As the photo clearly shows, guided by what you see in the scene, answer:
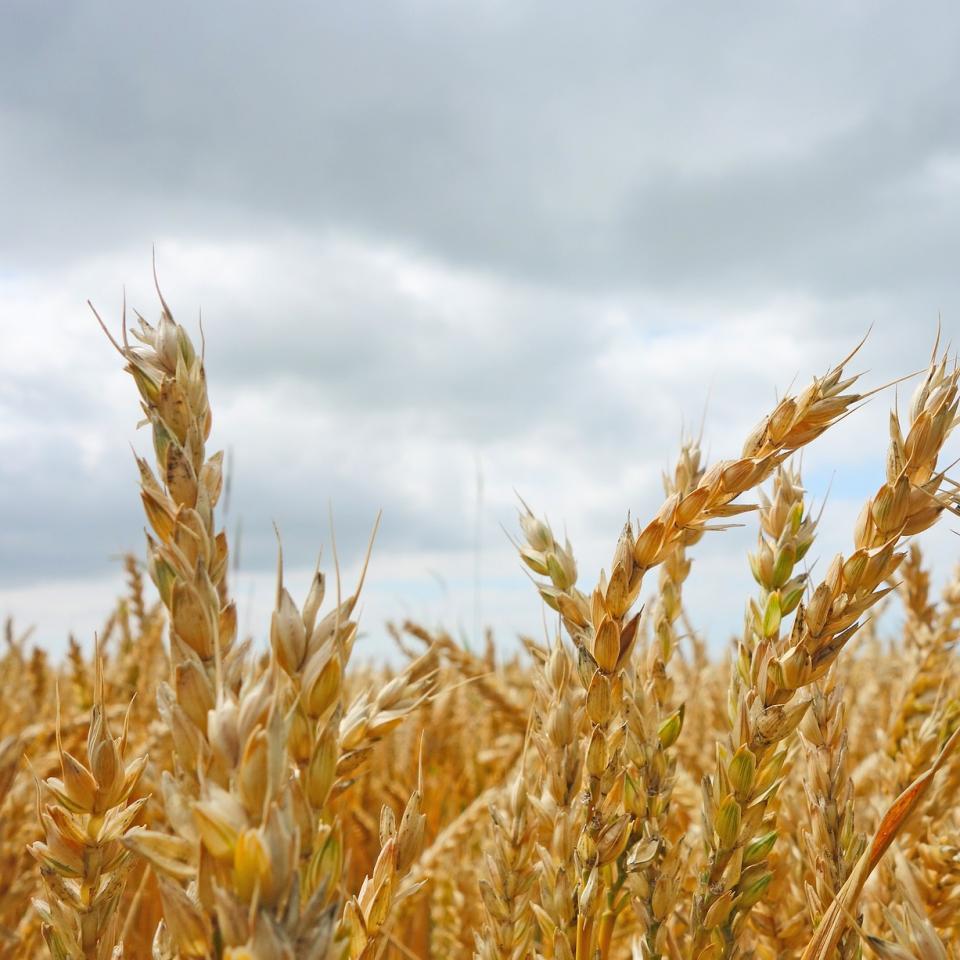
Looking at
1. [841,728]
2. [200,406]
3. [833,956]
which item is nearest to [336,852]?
[200,406]

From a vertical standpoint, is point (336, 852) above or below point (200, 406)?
below

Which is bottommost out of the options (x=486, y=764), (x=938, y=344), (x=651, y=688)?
(x=486, y=764)

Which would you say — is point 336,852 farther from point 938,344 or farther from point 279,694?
point 938,344

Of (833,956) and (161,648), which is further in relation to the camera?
(161,648)

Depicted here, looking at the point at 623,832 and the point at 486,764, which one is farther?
the point at 486,764

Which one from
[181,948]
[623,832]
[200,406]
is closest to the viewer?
[181,948]

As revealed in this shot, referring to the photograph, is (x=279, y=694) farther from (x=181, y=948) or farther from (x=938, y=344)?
(x=938, y=344)

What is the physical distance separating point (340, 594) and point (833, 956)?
1.90 ft

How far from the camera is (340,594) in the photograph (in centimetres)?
52

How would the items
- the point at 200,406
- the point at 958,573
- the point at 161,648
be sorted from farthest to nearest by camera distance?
1. the point at 161,648
2. the point at 958,573
3. the point at 200,406

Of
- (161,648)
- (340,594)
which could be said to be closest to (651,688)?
(340,594)

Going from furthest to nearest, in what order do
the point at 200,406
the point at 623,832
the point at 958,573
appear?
the point at 958,573
the point at 623,832
the point at 200,406

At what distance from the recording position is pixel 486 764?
325 centimetres

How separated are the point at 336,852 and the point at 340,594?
5.6 inches
